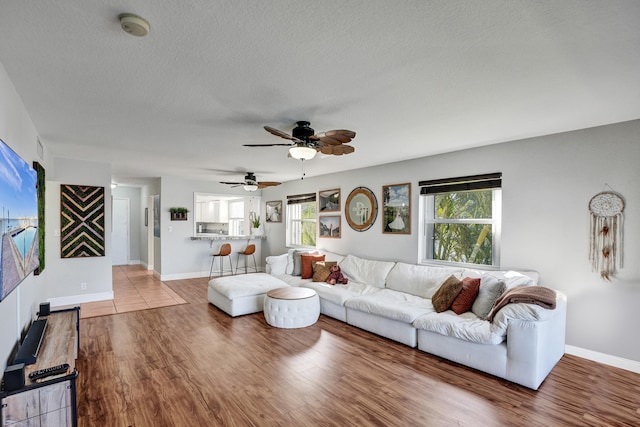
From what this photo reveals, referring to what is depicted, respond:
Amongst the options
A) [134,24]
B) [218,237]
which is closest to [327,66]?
[134,24]

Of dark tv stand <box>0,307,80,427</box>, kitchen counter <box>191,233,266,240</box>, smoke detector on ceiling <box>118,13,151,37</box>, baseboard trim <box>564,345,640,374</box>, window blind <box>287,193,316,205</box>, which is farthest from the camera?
kitchen counter <box>191,233,266,240</box>

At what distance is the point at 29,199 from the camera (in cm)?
245

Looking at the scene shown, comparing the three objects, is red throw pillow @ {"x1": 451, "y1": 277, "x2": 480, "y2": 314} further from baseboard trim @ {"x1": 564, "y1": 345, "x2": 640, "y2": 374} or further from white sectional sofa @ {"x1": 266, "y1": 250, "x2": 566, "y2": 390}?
baseboard trim @ {"x1": 564, "y1": 345, "x2": 640, "y2": 374}

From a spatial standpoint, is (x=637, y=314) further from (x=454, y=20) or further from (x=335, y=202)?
(x=335, y=202)

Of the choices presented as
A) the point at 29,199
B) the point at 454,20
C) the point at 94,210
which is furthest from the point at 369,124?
the point at 94,210

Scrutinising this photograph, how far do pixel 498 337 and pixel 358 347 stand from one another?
1434 millimetres

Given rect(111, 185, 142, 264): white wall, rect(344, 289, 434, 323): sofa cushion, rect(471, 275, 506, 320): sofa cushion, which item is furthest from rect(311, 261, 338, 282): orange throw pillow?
rect(111, 185, 142, 264): white wall

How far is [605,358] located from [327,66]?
3.90 metres

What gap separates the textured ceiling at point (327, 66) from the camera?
1473mm

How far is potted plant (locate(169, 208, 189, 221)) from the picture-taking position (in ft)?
23.5

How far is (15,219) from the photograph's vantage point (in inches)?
78.5

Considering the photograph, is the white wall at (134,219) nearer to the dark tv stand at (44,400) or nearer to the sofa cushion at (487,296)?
the dark tv stand at (44,400)

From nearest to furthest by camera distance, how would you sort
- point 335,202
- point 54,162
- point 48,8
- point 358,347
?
point 48,8, point 358,347, point 54,162, point 335,202

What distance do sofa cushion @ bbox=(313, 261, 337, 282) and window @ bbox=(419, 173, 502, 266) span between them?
61.2 inches
